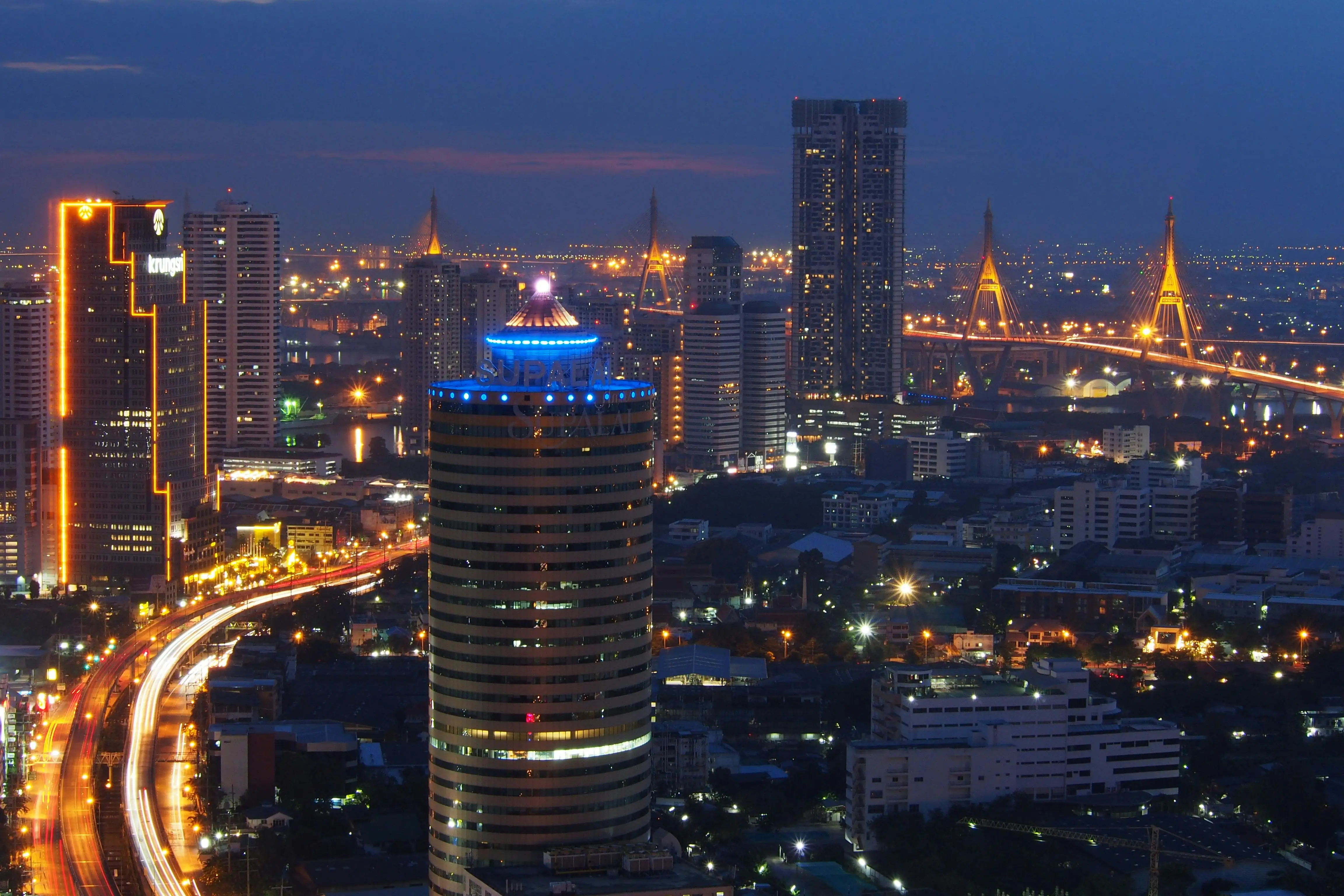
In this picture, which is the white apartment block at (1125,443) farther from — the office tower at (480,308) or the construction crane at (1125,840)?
the construction crane at (1125,840)

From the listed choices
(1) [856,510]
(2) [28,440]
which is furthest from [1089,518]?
(2) [28,440]

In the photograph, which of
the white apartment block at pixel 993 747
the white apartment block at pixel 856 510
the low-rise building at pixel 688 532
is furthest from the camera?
the white apartment block at pixel 856 510

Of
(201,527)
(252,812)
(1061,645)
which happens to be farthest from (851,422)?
(252,812)

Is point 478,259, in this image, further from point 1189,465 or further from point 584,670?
point 584,670

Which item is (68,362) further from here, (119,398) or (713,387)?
(713,387)

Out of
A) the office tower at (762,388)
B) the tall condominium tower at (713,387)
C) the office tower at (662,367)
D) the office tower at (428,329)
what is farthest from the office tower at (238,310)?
the office tower at (762,388)

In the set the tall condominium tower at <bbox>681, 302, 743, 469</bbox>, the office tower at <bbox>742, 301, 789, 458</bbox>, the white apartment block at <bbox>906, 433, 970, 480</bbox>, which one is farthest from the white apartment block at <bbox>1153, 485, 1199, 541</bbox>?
the office tower at <bbox>742, 301, 789, 458</bbox>

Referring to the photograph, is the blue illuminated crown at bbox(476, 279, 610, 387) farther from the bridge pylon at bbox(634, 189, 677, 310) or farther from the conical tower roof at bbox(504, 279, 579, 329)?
the bridge pylon at bbox(634, 189, 677, 310)
